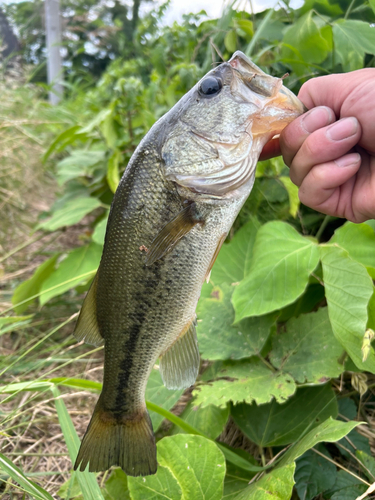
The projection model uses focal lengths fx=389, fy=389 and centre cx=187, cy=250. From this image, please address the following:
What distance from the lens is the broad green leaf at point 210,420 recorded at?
4.83 ft

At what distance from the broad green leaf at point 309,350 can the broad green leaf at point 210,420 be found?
28cm

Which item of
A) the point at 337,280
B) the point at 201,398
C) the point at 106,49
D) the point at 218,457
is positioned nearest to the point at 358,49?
the point at 337,280

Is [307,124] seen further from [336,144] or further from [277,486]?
[277,486]

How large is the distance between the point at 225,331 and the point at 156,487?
2.04 feet

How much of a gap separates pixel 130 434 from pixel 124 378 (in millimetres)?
169

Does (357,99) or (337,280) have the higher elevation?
(357,99)

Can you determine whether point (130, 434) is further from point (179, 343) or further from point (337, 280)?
point (337, 280)

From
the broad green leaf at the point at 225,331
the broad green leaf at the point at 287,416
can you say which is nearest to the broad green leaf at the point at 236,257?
the broad green leaf at the point at 225,331

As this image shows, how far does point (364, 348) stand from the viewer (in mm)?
1077

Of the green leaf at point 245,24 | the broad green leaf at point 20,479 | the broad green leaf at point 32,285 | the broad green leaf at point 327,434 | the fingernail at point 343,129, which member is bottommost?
the broad green leaf at point 32,285

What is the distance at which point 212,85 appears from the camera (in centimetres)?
108

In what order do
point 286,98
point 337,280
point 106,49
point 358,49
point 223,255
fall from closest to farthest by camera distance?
point 286,98 < point 337,280 < point 358,49 < point 223,255 < point 106,49

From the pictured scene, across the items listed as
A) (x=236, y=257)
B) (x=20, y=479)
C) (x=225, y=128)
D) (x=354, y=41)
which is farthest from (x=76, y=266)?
(x=354, y=41)

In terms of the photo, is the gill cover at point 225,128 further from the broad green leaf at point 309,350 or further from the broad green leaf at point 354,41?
the broad green leaf at point 354,41
